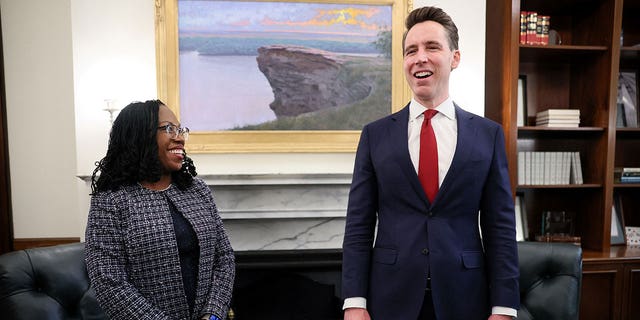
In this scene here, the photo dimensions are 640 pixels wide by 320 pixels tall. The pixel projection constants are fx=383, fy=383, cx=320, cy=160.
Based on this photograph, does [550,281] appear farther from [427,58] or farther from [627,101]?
[627,101]

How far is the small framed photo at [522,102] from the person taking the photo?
2604 millimetres

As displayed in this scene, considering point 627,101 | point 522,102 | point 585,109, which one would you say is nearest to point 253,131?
point 522,102

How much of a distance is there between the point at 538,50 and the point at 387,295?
2.12 metres

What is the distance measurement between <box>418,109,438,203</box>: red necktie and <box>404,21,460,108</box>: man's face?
0.11 m

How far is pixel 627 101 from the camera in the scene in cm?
271

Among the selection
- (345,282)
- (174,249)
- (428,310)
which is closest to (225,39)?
(174,249)

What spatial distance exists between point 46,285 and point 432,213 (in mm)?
1372

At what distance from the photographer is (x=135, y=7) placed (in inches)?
89.7

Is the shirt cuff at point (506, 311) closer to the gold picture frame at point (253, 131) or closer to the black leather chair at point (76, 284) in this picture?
the black leather chair at point (76, 284)

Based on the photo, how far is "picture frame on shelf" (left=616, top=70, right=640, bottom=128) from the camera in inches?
106

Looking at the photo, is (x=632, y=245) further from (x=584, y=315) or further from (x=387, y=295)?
(x=387, y=295)

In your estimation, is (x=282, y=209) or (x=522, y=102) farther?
(x=522, y=102)

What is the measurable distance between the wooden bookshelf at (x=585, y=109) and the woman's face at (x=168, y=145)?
1955 millimetres

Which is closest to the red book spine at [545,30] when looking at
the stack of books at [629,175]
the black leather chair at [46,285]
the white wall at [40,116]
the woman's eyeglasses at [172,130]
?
the stack of books at [629,175]
